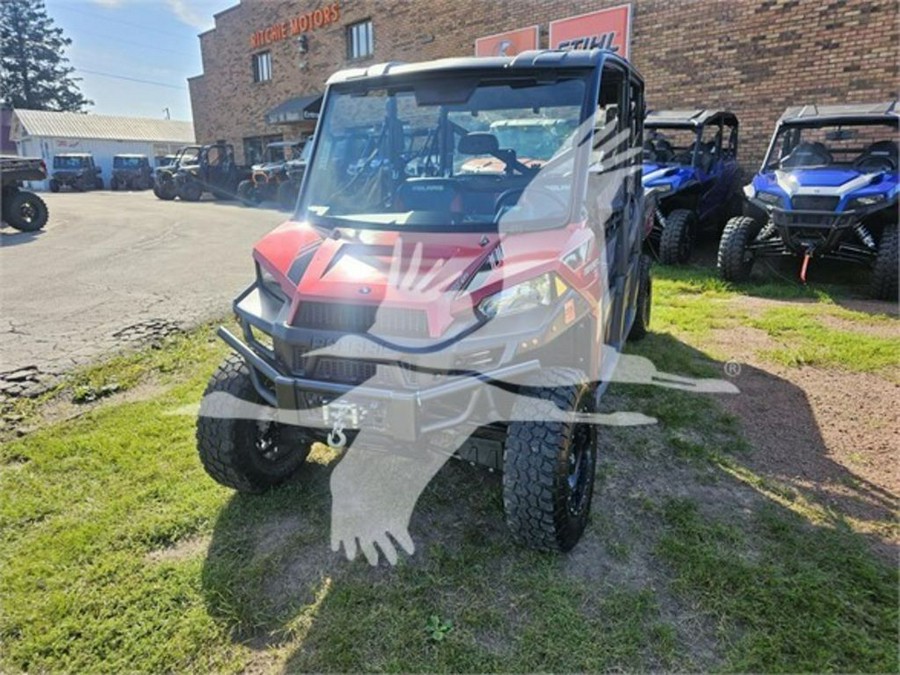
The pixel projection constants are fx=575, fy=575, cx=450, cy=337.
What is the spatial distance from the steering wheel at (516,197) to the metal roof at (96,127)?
39420 millimetres

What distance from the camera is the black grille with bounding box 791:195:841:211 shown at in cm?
634

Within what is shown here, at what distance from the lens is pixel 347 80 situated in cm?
303

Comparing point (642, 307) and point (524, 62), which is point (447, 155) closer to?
point (524, 62)

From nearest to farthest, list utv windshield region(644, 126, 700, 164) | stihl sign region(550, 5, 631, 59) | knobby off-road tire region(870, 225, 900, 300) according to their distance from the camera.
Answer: knobby off-road tire region(870, 225, 900, 300) < utv windshield region(644, 126, 700, 164) < stihl sign region(550, 5, 631, 59)

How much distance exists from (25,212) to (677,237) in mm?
12935

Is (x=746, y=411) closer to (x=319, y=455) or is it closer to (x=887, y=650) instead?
(x=887, y=650)

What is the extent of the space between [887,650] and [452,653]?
5.05 feet

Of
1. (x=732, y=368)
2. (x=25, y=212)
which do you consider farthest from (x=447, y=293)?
(x=25, y=212)

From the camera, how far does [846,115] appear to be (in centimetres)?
695

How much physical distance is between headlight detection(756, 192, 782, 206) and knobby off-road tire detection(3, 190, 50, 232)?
13.7 m

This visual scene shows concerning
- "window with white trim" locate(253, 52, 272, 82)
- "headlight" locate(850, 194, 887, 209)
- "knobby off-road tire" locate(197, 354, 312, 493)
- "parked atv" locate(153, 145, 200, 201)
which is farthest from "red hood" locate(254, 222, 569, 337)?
"window with white trim" locate(253, 52, 272, 82)

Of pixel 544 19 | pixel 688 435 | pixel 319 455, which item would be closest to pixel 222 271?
pixel 319 455

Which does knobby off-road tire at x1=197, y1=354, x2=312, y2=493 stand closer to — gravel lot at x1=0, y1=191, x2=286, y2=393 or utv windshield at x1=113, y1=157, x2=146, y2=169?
gravel lot at x1=0, y1=191, x2=286, y2=393

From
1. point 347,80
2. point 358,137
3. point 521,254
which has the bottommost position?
point 521,254
